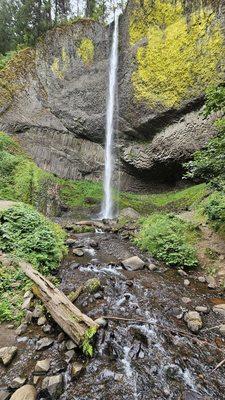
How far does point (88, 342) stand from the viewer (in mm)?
3066

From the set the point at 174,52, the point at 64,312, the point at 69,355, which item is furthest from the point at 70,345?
the point at 174,52

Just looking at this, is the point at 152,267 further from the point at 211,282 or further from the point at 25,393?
the point at 25,393

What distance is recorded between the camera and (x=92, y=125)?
18375mm

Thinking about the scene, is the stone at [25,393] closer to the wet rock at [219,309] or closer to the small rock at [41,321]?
the small rock at [41,321]

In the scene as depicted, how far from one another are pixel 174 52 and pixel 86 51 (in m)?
7.22

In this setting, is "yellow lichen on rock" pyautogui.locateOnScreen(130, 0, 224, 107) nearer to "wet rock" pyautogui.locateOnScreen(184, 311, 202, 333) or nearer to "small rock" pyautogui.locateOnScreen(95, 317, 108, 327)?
"wet rock" pyautogui.locateOnScreen(184, 311, 202, 333)

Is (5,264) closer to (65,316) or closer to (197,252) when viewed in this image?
(65,316)

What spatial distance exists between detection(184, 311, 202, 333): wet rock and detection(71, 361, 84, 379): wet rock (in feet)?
6.00

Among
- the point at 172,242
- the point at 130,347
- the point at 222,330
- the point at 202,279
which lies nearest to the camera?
the point at 130,347

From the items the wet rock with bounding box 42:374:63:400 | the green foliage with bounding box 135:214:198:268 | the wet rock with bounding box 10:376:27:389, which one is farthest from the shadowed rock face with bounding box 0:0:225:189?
the wet rock with bounding box 10:376:27:389

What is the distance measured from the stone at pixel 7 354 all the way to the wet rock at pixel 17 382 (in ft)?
0.97

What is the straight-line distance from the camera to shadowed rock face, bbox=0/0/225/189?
14938mm

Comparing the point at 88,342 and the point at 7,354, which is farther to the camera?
the point at 88,342

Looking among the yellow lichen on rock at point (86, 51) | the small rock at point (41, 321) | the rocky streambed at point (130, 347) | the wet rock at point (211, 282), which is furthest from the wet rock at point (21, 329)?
the yellow lichen on rock at point (86, 51)
